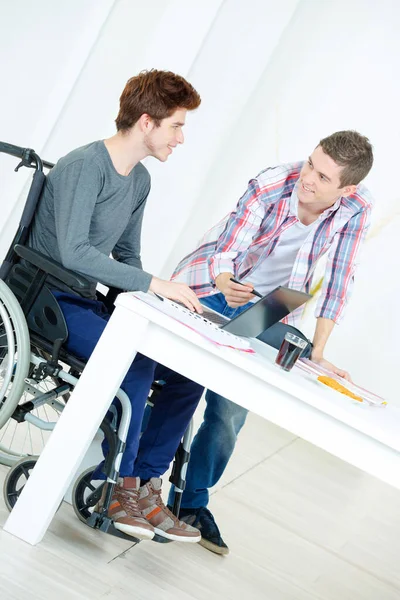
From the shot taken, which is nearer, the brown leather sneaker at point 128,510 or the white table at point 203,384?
the white table at point 203,384

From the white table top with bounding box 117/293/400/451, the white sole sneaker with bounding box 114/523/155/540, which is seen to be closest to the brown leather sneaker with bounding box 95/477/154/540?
the white sole sneaker with bounding box 114/523/155/540

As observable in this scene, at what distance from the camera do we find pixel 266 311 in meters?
2.14

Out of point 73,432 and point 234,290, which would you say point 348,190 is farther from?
point 73,432

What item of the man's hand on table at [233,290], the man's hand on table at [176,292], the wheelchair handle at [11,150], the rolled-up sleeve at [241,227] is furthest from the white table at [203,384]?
the rolled-up sleeve at [241,227]

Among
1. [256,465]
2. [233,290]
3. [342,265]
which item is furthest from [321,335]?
[256,465]

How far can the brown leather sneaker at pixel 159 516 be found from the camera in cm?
219

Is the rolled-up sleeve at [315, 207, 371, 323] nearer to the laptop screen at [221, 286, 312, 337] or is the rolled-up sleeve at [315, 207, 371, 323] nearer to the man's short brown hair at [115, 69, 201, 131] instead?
the laptop screen at [221, 286, 312, 337]

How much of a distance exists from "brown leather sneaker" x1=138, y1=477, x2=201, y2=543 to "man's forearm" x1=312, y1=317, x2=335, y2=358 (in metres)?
0.68

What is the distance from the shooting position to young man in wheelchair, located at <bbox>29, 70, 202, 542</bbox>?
6.93 feet

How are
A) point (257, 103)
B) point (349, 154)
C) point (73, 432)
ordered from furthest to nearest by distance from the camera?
point (257, 103)
point (349, 154)
point (73, 432)

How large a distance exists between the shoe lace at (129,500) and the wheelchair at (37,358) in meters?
0.05

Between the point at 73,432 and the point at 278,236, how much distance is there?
1060 mm

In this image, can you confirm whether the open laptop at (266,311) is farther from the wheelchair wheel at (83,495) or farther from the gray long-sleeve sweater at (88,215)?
the wheelchair wheel at (83,495)

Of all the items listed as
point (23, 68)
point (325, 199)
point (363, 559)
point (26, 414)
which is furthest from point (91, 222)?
point (23, 68)
